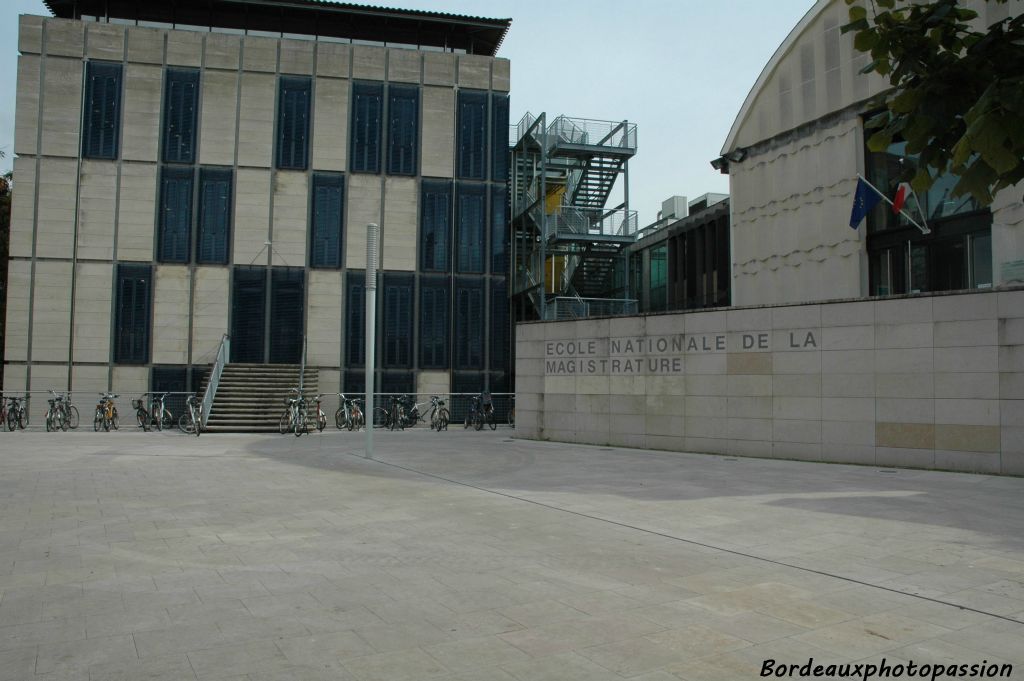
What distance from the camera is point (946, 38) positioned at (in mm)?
4414

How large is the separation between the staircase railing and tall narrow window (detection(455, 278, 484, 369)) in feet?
26.5

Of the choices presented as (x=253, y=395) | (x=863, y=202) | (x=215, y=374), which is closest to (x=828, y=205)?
(x=863, y=202)

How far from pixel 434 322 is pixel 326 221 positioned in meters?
5.36

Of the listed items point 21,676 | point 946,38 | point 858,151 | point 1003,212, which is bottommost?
point 21,676

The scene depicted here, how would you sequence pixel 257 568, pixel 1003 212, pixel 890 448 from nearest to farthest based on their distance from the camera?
1. pixel 257 568
2. pixel 890 448
3. pixel 1003 212

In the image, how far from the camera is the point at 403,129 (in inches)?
1171

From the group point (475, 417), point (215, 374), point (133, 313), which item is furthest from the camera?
point (133, 313)

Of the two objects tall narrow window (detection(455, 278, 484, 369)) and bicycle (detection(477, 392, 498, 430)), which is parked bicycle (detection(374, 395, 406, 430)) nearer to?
bicycle (detection(477, 392, 498, 430))

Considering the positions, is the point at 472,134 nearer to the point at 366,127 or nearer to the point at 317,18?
the point at 366,127

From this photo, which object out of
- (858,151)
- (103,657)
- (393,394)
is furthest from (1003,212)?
(103,657)

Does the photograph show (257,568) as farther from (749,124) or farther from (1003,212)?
(749,124)

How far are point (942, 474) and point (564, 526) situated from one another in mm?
7907

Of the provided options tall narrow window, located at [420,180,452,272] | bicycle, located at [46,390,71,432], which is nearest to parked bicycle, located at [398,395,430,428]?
tall narrow window, located at [420,180,452,272]

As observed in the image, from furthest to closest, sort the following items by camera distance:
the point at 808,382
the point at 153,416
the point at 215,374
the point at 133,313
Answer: the point at 133,313 → the point at 215,374 → the point at 153,416 → the point at 808,382
